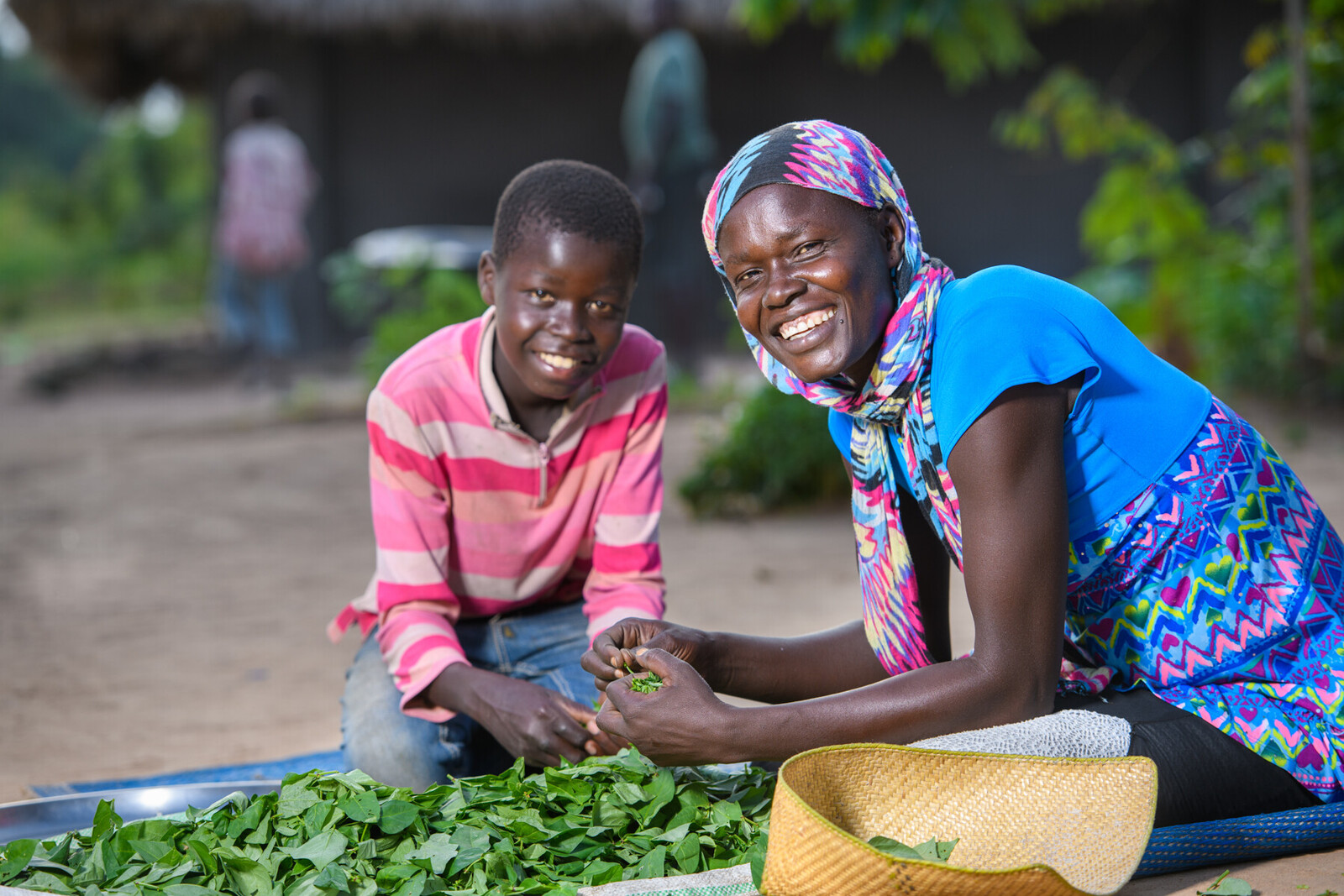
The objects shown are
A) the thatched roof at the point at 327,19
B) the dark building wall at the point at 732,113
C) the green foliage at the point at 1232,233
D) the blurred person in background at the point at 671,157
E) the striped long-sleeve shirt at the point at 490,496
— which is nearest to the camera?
the striped long-sleeve shirt at the point at 490,496

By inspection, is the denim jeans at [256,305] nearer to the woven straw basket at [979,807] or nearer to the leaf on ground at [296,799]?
the leaf on ground at [296,799]

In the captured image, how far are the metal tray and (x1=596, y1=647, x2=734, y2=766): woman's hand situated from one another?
79cm

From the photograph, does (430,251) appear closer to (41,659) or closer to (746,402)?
(746,402)

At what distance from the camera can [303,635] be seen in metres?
4.18

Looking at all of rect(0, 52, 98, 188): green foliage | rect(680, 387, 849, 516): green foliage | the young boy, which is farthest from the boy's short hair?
rect(0, 52, 98, 188): green foliage

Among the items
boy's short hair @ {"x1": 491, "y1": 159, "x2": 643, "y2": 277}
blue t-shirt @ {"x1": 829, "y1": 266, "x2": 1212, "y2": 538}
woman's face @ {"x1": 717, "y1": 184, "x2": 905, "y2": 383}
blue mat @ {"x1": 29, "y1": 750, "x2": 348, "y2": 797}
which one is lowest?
blue mat @ {"x1": 29, "y1": 750, "x2": 348, "y2": 797}

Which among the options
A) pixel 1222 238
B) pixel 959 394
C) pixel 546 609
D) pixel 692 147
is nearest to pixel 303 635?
pixel 546 609

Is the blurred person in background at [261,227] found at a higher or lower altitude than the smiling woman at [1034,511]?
higher

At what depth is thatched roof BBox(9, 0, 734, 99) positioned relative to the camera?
9695mm

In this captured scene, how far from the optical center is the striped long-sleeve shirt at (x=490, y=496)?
2432 mm

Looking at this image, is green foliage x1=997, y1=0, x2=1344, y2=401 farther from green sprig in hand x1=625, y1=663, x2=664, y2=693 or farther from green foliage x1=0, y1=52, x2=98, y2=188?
green foliage x1=0, y1=52, x2=98, y2=188

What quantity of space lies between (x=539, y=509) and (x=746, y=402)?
3127 mm

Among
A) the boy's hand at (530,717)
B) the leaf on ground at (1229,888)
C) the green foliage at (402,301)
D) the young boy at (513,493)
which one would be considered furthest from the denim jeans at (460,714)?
the green foliage at (402,301)

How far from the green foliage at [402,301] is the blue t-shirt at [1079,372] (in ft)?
17.0
